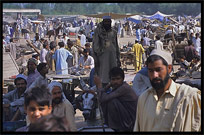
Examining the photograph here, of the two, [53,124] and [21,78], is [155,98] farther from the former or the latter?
[21,78]

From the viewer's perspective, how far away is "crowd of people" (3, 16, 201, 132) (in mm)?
3521

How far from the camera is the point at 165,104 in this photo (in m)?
3.58

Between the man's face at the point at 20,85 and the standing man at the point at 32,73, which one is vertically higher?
the standing man at the point at 32,73

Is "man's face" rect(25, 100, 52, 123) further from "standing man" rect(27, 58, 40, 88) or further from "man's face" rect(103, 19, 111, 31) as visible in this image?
"man's face" rect(103, 19, 111, 31)

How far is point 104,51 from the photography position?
25.5ft

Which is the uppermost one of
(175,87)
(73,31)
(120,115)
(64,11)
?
(64,11)

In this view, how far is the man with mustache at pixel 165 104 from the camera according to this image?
351cm

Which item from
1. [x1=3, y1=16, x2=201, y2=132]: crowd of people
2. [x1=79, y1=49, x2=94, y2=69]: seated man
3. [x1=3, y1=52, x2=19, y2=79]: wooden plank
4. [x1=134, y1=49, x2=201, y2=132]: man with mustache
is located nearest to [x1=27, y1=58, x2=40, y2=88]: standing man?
[x1=3, y1=16, x2=201, y2=132]: crowd of people

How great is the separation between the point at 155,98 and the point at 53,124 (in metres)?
0.98

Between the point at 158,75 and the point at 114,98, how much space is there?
216cm

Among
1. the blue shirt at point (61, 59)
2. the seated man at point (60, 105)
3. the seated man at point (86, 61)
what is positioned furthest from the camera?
the blue shirt at point (61, 59)

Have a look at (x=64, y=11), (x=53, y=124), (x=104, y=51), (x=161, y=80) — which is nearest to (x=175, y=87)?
(x=161, y=80)

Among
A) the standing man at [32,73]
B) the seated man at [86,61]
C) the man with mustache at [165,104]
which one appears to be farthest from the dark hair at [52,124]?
the seated man at [86,61]

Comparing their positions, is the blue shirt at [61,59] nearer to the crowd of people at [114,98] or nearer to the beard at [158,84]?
the crowd of people at [114,98]
